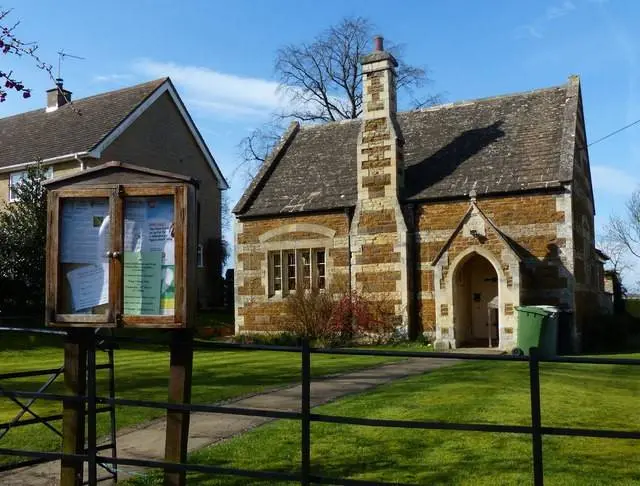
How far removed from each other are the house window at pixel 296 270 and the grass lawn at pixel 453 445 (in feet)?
40.7

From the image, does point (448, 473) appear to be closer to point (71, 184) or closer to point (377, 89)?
point (71, 184)

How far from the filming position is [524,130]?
21.6 meters

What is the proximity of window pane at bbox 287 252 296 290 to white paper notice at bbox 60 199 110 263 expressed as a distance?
17.9 m

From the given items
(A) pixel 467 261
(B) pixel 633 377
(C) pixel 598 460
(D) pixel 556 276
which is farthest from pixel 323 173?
(C) pixel 598 460

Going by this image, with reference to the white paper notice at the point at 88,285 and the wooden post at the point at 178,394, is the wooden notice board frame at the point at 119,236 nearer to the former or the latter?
the white paper notice at the point at 88,285

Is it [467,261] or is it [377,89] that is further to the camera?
[377,89]

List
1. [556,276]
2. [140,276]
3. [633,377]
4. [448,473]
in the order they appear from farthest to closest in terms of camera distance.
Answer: [556,276] < [633,377] < [448,473] < [140,276]

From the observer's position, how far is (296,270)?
22.8m

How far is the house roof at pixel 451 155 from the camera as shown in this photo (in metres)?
20.2

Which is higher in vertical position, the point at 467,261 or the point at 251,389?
the point at 467,261

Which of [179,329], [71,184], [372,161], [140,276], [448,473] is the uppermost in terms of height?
[372,161]

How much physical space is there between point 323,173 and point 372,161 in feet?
8.84

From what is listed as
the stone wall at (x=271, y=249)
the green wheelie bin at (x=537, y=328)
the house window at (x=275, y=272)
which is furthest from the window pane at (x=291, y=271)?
the green wheelie bin at (x=537, y=328)

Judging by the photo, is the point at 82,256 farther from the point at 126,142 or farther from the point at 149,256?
the point at 126,142
